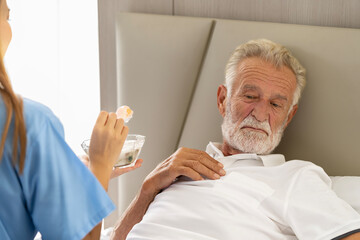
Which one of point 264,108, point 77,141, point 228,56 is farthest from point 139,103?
point 77,141

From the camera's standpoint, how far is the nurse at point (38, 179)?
859mm

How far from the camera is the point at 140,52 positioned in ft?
6.46

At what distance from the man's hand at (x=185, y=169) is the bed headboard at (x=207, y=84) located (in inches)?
13.1

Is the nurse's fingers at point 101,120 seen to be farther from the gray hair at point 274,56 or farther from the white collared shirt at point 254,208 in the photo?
the gray hair at point 274,56

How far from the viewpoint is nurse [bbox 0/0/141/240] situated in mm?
859

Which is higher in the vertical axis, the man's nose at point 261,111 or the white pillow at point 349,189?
the man's nose at point 261,111

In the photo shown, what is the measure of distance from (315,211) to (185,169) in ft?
1.39

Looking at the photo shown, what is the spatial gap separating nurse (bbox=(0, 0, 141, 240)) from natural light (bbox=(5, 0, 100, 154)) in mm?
1781

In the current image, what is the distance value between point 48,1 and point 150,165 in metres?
1.23

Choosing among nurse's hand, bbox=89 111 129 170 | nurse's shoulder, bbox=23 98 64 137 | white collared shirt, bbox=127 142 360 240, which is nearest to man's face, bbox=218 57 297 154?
Result: white collared shirt, bbox=127 142 360 240

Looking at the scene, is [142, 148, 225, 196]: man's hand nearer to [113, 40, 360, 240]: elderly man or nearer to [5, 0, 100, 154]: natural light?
[113, 40, 360, 240]: elderly man

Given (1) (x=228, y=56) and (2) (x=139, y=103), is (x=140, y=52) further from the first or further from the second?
(1) (x=228, y=56)

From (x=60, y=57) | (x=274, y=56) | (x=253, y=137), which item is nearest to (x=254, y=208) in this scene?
(x=253, y=137)

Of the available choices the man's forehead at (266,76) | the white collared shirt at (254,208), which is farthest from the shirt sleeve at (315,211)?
the man's forehead at (266,76)
